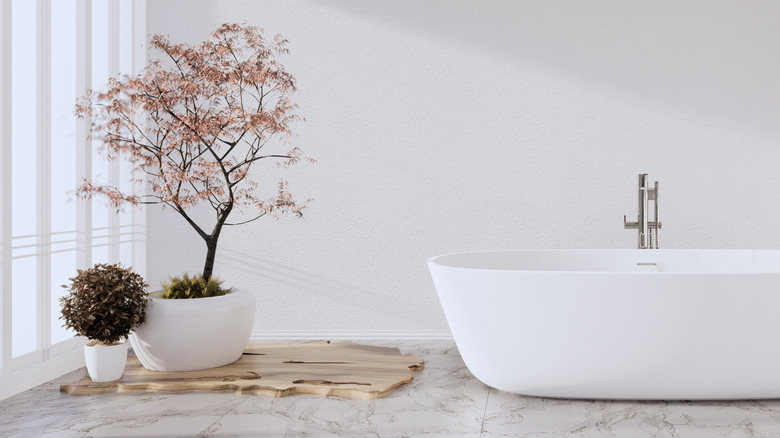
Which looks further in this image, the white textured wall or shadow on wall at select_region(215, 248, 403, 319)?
shadow on wall at select_region(215, 248, 403, 319)

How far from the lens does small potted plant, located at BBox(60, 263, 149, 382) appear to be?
8.85 ft

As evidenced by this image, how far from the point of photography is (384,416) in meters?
2.37

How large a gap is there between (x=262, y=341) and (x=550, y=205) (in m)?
1.81

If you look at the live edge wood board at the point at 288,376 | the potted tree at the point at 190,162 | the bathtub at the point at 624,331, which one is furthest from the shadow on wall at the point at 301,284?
the bathtub at the point at 624,331

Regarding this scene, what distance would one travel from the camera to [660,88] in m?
3.74

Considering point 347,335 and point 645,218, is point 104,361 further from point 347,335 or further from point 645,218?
point 645,218

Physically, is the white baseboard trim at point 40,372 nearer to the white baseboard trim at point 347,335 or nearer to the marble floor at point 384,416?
the marble floor at point 384,416

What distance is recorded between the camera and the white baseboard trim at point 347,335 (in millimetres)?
3826

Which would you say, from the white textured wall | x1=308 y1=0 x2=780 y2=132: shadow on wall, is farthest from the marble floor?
x1=308 y1=0 x2=780 y2=132: shadow on wall

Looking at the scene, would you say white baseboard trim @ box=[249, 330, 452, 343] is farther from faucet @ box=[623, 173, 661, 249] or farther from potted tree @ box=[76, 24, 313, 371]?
faucet @ box=[623, 173, 661, 249]

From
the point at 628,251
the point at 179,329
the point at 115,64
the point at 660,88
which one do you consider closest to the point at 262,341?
the point at 179,329

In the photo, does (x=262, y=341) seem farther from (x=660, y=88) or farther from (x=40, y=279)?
(x=660, y=88)

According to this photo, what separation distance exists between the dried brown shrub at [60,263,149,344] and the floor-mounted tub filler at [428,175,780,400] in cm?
132

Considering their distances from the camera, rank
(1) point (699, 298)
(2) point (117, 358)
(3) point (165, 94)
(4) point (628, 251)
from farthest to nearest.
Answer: (4) point (628, 251) → (3) point (165, 94) → (2) point (117, 358) → (1) point (699, 298)
